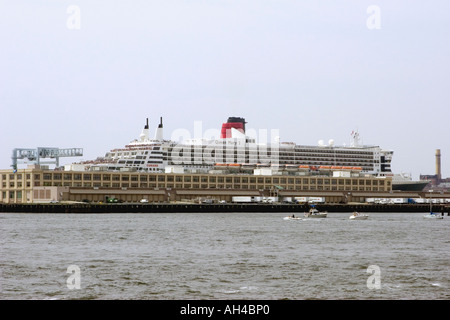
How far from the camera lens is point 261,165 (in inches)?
5965

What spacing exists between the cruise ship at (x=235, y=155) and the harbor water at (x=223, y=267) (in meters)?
84.1

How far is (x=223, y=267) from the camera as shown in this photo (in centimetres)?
3644

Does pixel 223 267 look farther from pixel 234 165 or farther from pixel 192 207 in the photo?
pixel 234 165

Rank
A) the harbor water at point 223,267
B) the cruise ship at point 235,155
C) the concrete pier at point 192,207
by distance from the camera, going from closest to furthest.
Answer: the harbor water at point 223,267
the concrete pier at point 192,207
the cruise ship at point 235,155

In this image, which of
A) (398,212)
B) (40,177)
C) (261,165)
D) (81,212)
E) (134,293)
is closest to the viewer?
(134,293)

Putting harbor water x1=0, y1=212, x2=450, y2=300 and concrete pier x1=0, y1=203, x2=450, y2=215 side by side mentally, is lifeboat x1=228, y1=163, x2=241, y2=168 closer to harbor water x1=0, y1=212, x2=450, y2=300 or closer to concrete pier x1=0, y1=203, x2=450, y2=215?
concrete pier x1=0, y1=203, x2=450, y2=215

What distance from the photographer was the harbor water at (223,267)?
28609mm

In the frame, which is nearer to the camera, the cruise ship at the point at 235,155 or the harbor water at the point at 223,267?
the harbor water at the point at 223,267

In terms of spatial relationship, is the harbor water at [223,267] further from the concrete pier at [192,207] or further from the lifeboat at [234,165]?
the lifeboat at [234,165]

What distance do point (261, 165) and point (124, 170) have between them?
98.0 ft

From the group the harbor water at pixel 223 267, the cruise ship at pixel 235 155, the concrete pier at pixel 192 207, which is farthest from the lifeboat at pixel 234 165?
the harbor water at pixel 223 267

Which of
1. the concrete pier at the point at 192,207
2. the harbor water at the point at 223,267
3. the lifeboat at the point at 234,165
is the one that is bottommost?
the concrete pier at the point at 192,207
